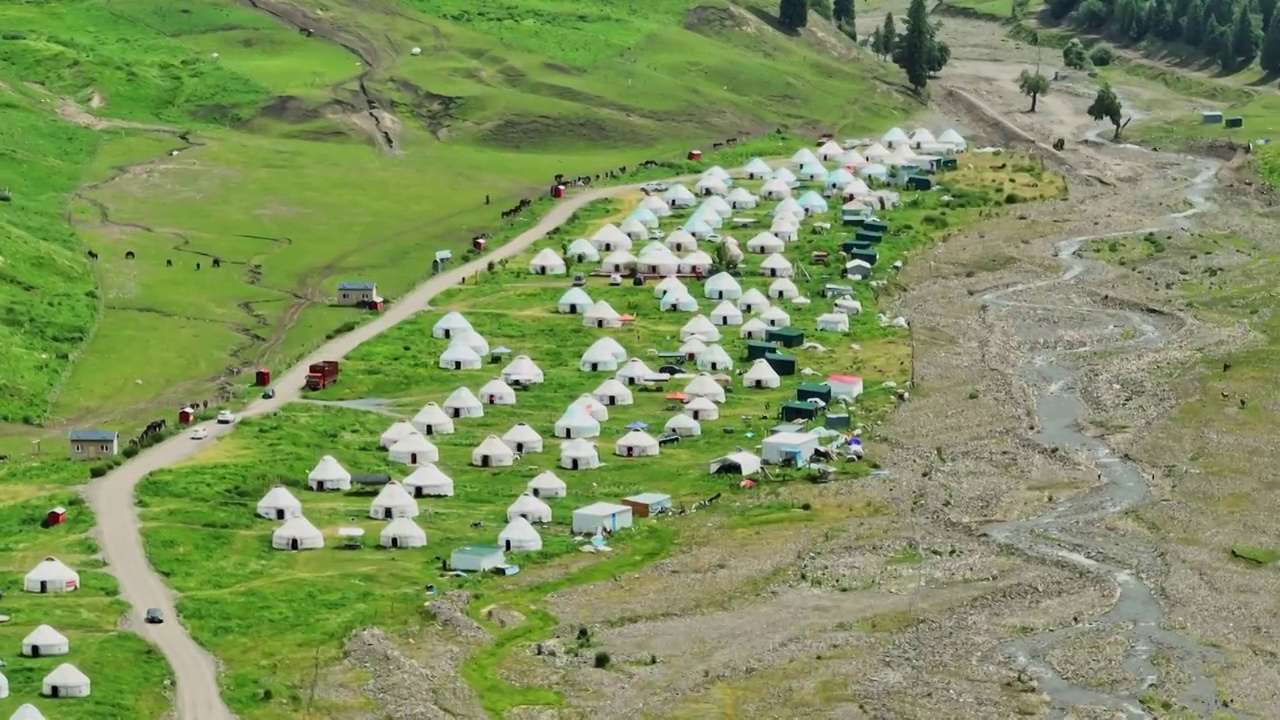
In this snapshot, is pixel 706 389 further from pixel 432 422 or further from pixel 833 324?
pixel 833 324

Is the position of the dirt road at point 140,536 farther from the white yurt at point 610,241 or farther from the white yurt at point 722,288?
the white yurt at point 610,241

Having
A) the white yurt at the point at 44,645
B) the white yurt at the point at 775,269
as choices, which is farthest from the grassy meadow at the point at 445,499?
the white yurt at the point at 44,645

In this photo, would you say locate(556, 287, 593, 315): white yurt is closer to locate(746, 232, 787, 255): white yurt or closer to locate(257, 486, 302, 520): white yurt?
locate(746, 232, 787, 255): white yurt

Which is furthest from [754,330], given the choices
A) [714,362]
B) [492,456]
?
[492,456]

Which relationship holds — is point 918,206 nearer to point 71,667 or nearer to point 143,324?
point 143,324

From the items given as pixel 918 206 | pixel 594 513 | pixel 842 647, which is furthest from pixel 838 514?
pixel 918 206
